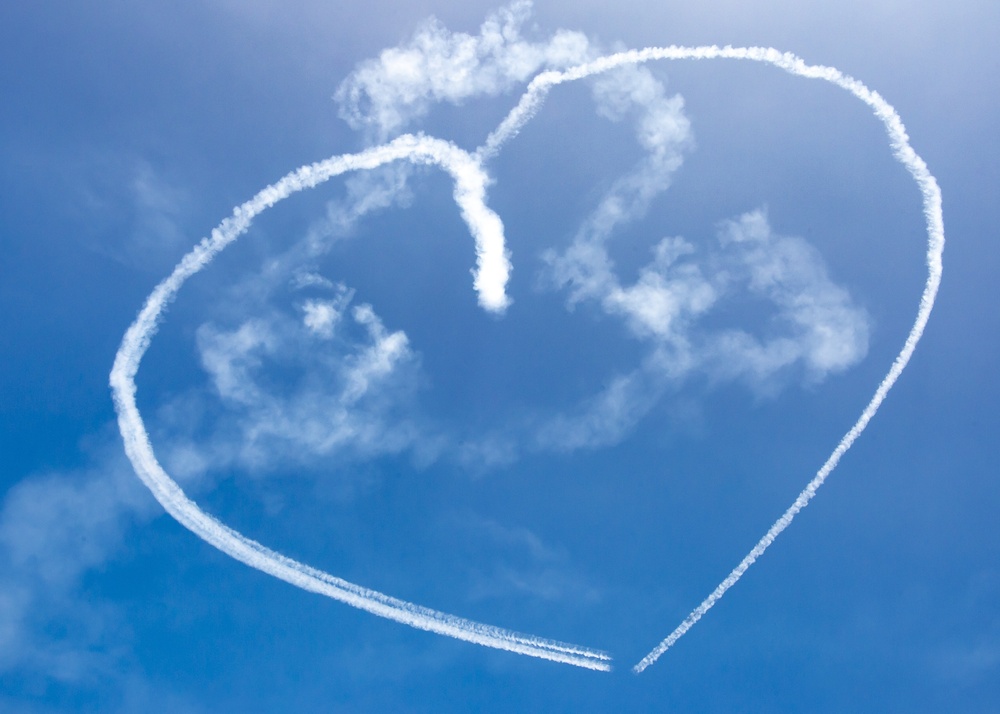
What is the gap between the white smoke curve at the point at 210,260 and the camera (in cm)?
1427

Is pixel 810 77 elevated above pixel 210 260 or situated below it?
above

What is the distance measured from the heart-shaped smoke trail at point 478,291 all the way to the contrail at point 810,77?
0.07 feet

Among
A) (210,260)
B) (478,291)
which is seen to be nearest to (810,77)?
(478,291)

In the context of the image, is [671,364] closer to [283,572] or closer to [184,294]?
[283,572]

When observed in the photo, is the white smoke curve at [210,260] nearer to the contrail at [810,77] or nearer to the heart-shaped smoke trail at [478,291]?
the heart-shaped smoke trail at [478,291]

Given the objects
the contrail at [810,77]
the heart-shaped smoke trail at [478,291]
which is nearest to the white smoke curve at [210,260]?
the heart-shaped smoke trail at [478,291]

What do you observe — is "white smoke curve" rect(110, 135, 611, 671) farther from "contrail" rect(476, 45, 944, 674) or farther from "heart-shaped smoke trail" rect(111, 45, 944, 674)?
"contrail" rect(476, 45, 944, 674)

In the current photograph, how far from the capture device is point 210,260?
14.3m

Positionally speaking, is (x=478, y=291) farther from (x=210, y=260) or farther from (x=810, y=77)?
(x=810, y=77)

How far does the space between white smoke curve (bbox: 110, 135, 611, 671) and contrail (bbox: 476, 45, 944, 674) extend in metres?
1.07

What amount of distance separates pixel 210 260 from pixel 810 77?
42.3 feet

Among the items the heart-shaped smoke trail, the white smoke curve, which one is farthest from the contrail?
the white smoke curve

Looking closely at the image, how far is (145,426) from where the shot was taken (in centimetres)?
1443

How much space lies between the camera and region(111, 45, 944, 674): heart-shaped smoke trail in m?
14.3
